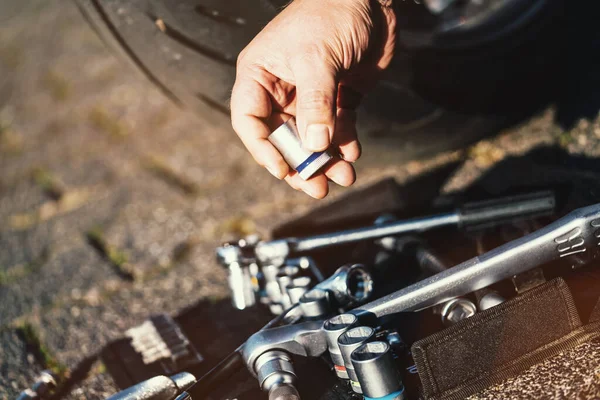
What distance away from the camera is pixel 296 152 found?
4.05 ft


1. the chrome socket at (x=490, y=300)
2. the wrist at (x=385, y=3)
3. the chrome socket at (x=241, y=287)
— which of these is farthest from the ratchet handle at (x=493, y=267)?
the wrist at (x=385, y=3)

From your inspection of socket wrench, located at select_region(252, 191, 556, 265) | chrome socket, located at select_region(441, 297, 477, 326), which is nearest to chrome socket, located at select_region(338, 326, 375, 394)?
chrome socket, located at select_region(441, 297, 477, 326)

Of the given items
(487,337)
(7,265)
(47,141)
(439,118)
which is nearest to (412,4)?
(439,118)

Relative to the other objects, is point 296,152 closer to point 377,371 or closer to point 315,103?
point 315,103

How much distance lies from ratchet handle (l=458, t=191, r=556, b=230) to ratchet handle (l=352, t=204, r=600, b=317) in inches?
8.8

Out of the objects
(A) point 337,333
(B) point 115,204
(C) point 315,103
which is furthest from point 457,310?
(B) point 115,204

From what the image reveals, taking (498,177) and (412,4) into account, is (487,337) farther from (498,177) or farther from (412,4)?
(412,4)

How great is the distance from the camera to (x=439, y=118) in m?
1.91

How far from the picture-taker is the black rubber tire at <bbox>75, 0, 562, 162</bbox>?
5.26 ft

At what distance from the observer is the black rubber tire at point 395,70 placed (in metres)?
1.60

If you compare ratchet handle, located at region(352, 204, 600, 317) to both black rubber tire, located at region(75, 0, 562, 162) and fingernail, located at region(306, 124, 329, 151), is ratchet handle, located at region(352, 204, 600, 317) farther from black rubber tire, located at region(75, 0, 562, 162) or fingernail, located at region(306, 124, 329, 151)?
black rubber tire, located at region(75, 0, 562, 162)

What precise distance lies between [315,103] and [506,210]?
0.62 meters

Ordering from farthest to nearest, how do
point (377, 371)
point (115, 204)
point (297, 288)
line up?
point (115, 204) → point (297, 288) → point (377, 371)

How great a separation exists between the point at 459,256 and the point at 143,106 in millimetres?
2032
